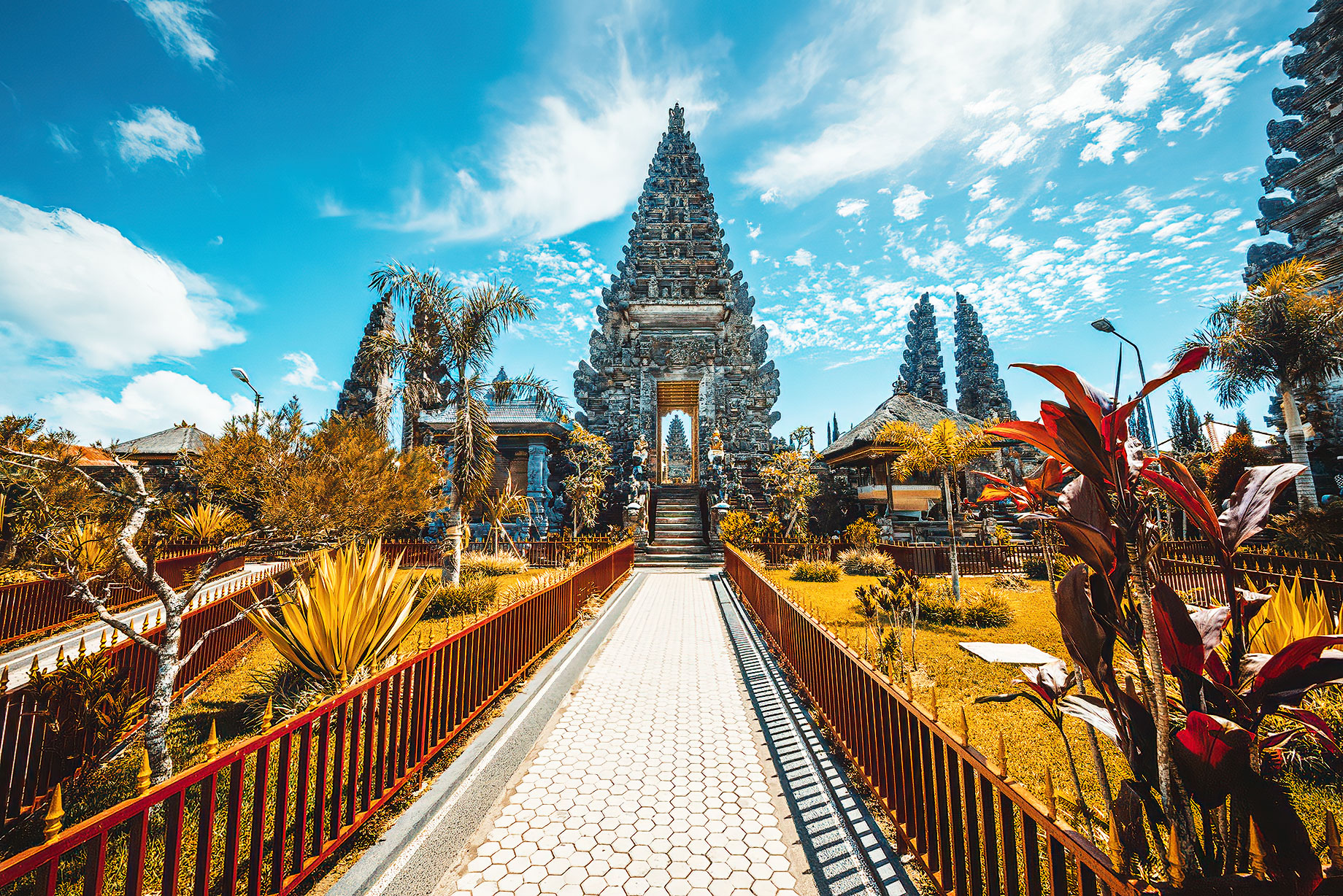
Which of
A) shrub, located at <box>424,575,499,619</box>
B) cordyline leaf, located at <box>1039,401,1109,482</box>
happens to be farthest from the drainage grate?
shrub, located at <box>424,575,499,619</box>

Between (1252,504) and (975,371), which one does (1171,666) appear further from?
(975,371)

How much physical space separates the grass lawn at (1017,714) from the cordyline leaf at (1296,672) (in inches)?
41.6

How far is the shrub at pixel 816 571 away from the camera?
1234cm

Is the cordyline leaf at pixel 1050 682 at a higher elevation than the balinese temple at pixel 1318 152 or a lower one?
lower

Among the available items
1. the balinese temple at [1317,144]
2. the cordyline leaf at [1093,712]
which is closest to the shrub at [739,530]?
the cordyline leaf at [1093,712]

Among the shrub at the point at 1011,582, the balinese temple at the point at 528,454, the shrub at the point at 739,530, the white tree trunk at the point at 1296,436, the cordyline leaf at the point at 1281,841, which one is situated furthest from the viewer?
the balinese temple at the point at 528,454

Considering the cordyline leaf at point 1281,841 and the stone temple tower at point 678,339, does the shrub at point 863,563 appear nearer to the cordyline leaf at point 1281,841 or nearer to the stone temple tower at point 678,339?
the stone temple tower at point 678,339

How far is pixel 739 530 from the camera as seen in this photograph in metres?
15.8

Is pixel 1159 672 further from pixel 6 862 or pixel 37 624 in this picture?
pixel 37 624

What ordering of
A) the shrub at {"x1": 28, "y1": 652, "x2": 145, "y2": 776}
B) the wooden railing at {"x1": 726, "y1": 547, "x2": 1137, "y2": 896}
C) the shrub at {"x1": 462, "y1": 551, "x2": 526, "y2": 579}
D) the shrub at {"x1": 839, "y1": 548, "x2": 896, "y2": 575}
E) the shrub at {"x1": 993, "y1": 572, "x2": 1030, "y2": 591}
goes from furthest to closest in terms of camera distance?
the shrub at {"x1": 839, "y1": 548, "x2": 896, "y2": 575}, the shrub at {"x1": 462, "y1": 551, "x2": 526, "y2": 579}, the shrub at {"x1": 993, "y1": 572, "x2": 1030, "y2": 591}, the shrub at {"x1": 28, "y1": 652, "x2": 145, "y2": 776}, the wooden railing at {"x1": 726, "y1": 547, "x2": 1137, "y2": 896}

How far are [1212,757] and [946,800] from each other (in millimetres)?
1359

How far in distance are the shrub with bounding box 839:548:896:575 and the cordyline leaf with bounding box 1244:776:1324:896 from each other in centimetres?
1158

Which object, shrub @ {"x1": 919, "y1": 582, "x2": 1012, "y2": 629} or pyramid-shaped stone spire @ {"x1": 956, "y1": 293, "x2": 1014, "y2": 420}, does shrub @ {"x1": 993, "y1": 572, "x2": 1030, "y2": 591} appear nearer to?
shrub @ {"x1": 919, "y1": 582, "x2": 1012, "y2": 629}

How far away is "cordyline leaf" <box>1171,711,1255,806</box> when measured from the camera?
1.25 metres
